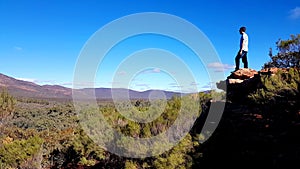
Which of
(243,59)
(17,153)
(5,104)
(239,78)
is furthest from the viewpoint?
(5,104)

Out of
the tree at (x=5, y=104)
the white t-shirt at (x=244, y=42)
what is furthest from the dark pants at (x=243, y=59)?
the tree at (x=5, y=104)

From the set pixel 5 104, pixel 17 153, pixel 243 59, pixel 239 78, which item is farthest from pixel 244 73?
pixel 5 104

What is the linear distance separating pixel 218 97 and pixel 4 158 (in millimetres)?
22974

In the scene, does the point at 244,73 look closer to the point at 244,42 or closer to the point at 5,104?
the point at 244,42

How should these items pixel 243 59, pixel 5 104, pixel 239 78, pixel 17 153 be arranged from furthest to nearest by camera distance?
pixel 5 104 < pixel 17 153 < pixel 239 78 < pixel 243 59

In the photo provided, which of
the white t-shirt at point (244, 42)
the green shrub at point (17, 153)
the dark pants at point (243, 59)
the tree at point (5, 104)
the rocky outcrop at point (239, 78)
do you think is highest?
the white t-shirt at point (244, 42)

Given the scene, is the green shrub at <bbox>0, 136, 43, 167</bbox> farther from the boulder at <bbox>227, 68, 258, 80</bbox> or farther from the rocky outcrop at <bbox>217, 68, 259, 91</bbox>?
the boulder at <bbox>227, 68, 258, 80</bbox>

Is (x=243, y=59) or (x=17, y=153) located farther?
(x=17, y=153)

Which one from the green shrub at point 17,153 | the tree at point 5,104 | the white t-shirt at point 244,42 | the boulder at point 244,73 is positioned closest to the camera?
the white t-shirt at point 244,42

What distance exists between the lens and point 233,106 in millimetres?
12695

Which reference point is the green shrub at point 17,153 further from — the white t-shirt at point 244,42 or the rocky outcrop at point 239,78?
the white t-shirt at point 244,42

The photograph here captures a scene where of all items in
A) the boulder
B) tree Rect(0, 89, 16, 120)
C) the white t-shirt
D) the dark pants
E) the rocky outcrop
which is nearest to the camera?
the white t-shirt

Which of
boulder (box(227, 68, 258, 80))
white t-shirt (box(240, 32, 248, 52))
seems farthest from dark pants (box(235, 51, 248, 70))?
white t-shirt (box(240, 32, 248, 52))

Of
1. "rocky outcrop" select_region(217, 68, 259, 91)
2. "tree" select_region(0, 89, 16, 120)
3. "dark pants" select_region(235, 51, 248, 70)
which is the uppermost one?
"dark pants" select_region(235, 51, 248, 70)
